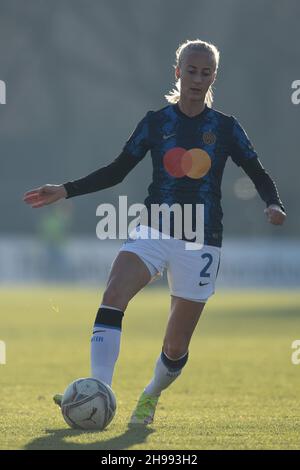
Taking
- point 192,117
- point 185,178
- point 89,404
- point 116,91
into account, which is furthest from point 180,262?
point 116,91

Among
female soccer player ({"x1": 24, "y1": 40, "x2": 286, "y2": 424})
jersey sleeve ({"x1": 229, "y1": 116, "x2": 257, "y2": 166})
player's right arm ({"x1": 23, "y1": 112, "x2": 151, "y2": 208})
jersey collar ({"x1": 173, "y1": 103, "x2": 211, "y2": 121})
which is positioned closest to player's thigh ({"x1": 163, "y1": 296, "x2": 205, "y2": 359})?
female soccer player ({"x1": 24, "y1": 40, "x2": 286, "y2": 424})

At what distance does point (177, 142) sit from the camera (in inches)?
281

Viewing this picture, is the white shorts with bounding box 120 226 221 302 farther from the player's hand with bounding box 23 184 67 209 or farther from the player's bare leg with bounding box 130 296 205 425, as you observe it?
the player's hand with bounding box 23 184 67 209

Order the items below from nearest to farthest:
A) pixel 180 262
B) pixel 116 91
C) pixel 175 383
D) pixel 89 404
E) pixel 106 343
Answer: pixel 89 404, pixel 106 343, pixel 180 262, pixel 175 383, pixel 116 91

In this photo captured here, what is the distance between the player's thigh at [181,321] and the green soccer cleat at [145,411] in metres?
0.35

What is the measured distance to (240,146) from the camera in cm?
720

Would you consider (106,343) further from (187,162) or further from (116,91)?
(116,91)

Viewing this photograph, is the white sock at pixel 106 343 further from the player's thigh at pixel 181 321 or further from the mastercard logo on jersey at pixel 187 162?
the mastercard logo on jersey at pixel 187 162

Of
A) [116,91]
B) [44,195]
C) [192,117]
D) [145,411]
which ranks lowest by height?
[145,411]

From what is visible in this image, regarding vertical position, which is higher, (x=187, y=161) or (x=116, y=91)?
(x=116, y=91)

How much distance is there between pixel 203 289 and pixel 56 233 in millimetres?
34200

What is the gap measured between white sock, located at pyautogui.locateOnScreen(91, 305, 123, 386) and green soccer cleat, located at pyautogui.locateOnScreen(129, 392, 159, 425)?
0.55 m

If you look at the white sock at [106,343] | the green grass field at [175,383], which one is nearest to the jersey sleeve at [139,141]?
the white sock at [106,343]

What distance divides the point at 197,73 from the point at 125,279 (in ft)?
4.12
